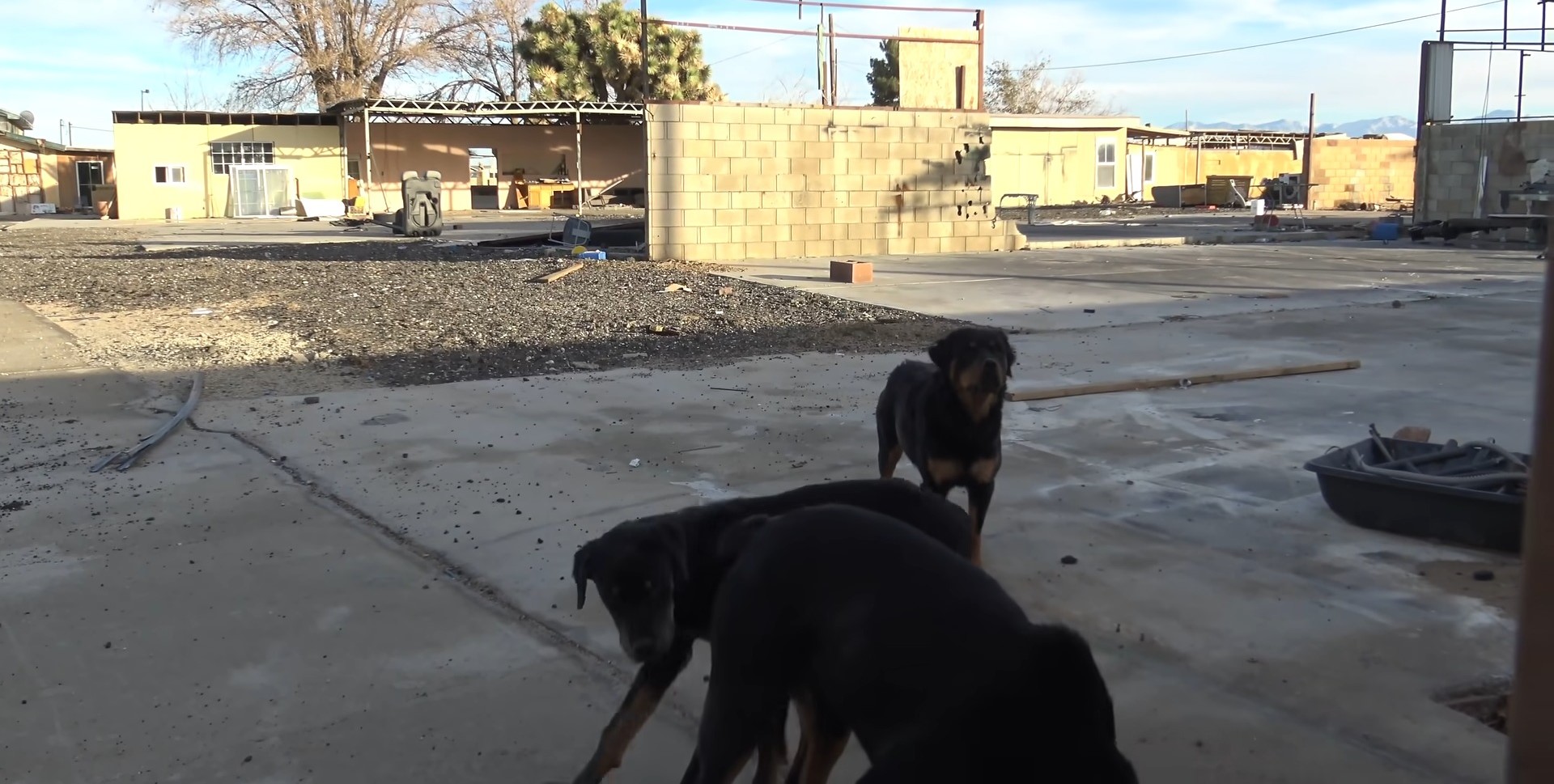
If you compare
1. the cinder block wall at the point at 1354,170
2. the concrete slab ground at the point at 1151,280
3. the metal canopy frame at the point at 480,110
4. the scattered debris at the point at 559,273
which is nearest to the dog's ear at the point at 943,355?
the concrete slab ground at the point at 1151,280

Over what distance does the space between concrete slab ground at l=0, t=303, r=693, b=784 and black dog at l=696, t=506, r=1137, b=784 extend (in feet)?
3.24

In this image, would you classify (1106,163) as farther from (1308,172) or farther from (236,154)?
(236,154)

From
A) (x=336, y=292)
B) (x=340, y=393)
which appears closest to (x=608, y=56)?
(x=336, y=292)

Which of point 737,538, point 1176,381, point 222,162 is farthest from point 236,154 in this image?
point 737,538

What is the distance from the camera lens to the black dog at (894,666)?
1.99 metres

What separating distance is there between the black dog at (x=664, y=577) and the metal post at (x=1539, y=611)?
5.22ft

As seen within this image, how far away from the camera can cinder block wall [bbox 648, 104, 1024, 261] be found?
2022 cm

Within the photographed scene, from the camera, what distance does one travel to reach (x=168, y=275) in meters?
18.0

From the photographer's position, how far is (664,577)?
3004mm

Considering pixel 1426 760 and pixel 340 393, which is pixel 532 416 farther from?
pixel 1426 760

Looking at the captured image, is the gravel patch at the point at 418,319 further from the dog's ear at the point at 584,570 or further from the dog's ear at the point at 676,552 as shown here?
the dog's ear at the point at 676,552

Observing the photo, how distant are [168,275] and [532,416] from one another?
501 inches

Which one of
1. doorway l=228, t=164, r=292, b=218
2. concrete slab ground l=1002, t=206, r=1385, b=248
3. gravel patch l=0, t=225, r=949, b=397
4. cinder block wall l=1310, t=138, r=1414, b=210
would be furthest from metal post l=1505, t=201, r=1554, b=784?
cinder block wall l=1310, t=138, r=1414, b=210

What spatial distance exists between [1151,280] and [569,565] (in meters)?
13.5
